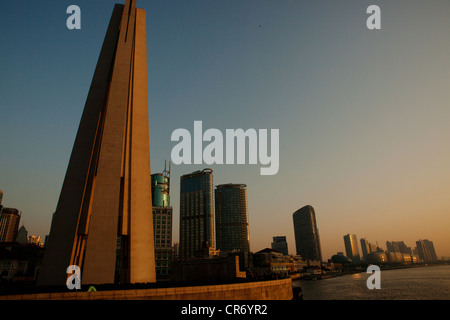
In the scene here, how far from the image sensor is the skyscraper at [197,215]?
181m

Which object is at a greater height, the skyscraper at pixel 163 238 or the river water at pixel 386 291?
the skyscraper at pixel 163 238

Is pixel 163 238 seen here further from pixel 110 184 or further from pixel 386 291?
pixel 110 184

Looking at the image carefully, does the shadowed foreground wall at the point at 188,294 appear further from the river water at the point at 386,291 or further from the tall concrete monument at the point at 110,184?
the river water at the point at 386,291

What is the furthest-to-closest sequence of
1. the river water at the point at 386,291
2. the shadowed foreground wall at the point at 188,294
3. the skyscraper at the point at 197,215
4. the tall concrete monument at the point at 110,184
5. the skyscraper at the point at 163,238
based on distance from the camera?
1. the skyscraper at the point at 197,215
2. the skyscraper at the point at 163,238
3. the river water at the point at 386,291
4. the tall concrete monument at the point at 110,184
5. the shadowed foreground wall at the point at 188,294

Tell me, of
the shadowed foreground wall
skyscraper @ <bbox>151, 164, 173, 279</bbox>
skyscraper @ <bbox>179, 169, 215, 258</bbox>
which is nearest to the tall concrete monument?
the shadowed foreground wall

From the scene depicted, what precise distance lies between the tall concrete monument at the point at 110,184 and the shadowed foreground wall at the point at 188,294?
781 centimetres

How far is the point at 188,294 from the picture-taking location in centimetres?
1773

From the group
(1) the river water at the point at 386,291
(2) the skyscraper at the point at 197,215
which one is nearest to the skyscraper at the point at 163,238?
(1) the river water at the point at 386,291

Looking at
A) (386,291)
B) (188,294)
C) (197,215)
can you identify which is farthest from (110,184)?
(197,215)

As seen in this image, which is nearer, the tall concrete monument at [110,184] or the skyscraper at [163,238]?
the tall concrete monument at [110,184]

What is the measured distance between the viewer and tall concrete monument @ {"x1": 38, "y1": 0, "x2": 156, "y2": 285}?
76.2 feet

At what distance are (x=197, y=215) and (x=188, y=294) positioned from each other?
174 meters
